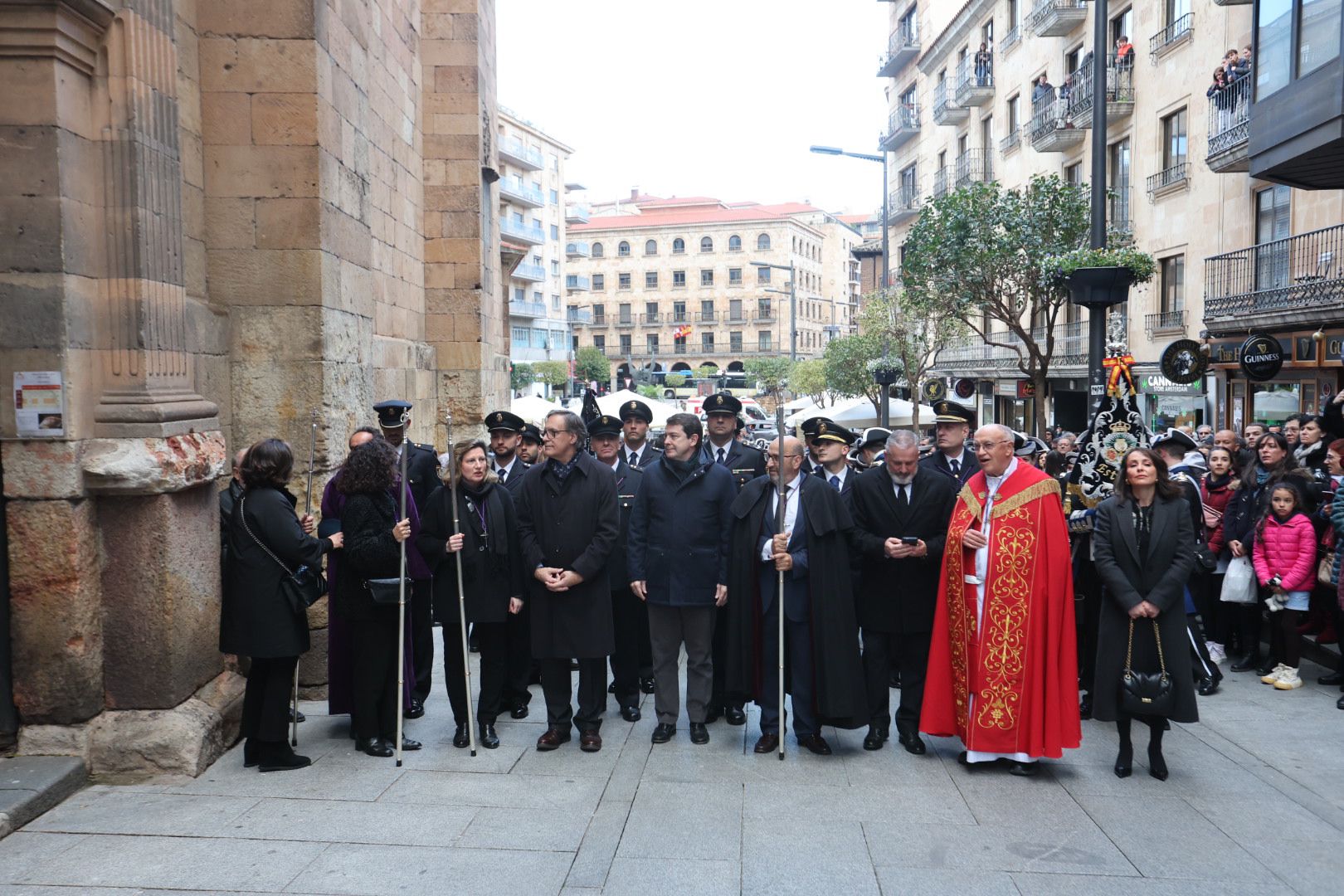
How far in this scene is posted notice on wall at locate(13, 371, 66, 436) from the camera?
225 inches

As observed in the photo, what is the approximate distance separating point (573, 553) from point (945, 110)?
34.4 meters

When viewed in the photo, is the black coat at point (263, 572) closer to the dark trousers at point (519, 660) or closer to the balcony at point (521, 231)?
the dark trousers at point (519, 660)

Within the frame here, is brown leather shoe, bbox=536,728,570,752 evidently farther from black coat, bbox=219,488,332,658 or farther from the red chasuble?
the red chasuble

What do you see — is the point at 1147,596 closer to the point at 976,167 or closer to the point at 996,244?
the point at 996,244

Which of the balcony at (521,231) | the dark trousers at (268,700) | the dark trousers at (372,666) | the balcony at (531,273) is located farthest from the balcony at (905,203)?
the dark trousers at (268,700)

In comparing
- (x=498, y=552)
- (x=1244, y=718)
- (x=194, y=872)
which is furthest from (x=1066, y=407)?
(x=194, y=872)

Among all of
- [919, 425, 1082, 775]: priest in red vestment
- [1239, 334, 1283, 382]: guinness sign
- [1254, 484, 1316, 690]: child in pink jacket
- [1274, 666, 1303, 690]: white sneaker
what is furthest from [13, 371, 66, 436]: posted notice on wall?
[1239, 334, 1283, 382]: guinness sign

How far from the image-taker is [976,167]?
35.8m

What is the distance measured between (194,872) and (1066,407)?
30.2m

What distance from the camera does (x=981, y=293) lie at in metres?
23.4

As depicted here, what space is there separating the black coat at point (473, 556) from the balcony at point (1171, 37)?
2173 cm

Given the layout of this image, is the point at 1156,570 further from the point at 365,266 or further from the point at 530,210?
the point at 530,210

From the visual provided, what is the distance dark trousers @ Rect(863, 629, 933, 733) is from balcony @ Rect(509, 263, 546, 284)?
209ft

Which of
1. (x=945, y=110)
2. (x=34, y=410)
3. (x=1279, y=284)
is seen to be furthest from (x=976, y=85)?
(x=34, y=410)
